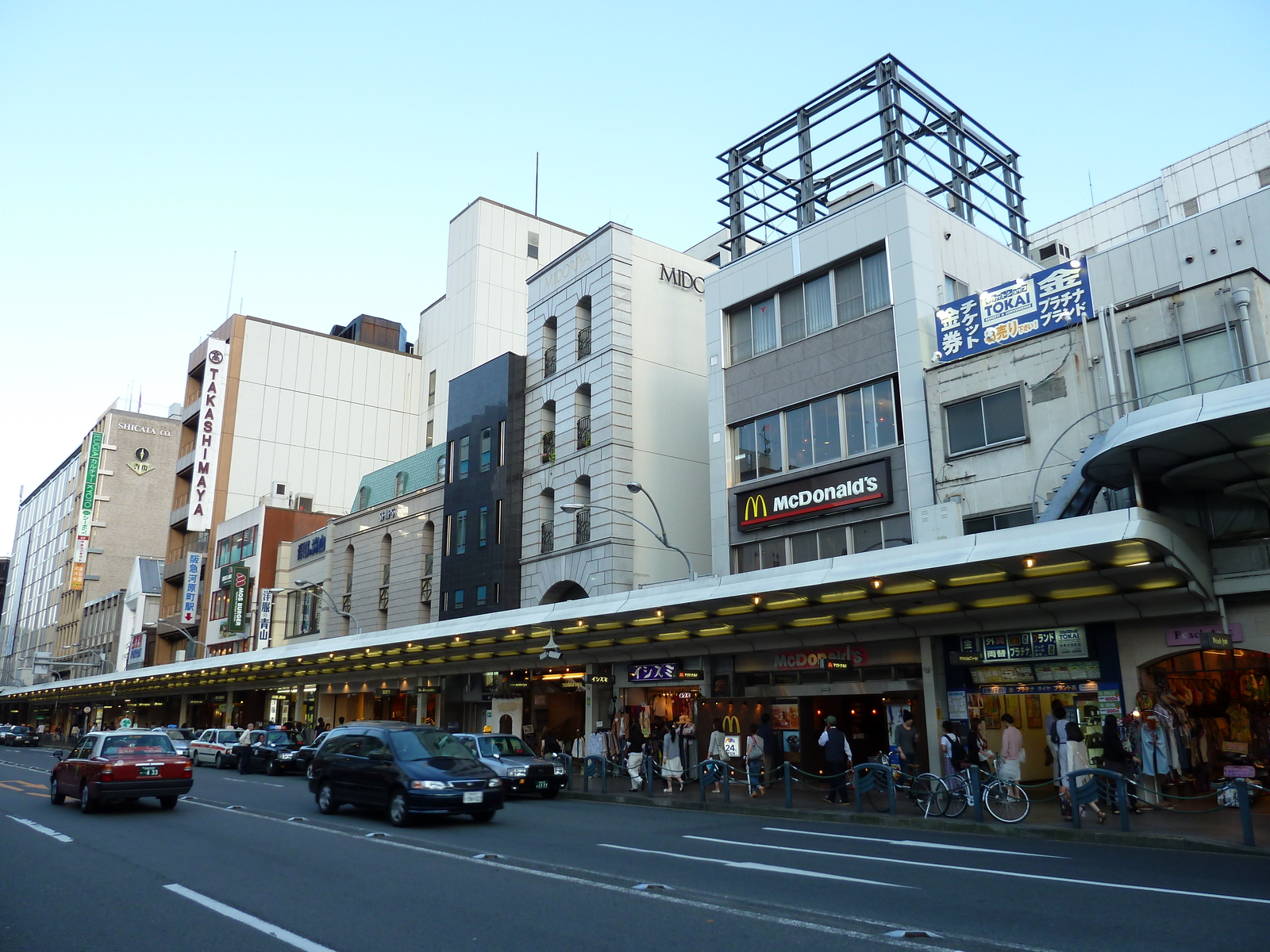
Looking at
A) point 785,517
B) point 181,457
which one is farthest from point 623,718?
point 181,457

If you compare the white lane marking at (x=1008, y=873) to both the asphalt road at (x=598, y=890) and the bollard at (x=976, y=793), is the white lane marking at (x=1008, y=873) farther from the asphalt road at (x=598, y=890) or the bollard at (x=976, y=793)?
the bollard at (x=976, y=793)

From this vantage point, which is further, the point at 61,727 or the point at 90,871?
the point at 61,727

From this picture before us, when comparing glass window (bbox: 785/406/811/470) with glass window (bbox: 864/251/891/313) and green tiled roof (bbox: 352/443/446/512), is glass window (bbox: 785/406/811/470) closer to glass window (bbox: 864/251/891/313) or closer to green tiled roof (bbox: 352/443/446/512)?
glass window (bbox: 864/251/891/313)

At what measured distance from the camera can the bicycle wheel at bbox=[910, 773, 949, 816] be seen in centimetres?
1639

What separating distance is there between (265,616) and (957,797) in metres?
47.5

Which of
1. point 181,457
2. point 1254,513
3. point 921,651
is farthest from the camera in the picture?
point 181,457

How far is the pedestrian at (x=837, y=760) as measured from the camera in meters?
19.0

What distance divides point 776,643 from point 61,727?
93412mm

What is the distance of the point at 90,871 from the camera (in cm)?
1101

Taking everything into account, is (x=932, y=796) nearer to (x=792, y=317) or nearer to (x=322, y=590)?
(x=792, y=317)

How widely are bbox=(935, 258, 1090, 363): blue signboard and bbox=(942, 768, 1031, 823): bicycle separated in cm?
1112

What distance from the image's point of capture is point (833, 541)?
2641cm

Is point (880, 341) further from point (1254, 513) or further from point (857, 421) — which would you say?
point (1254, 513)

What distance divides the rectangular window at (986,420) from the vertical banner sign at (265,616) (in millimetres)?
43361
